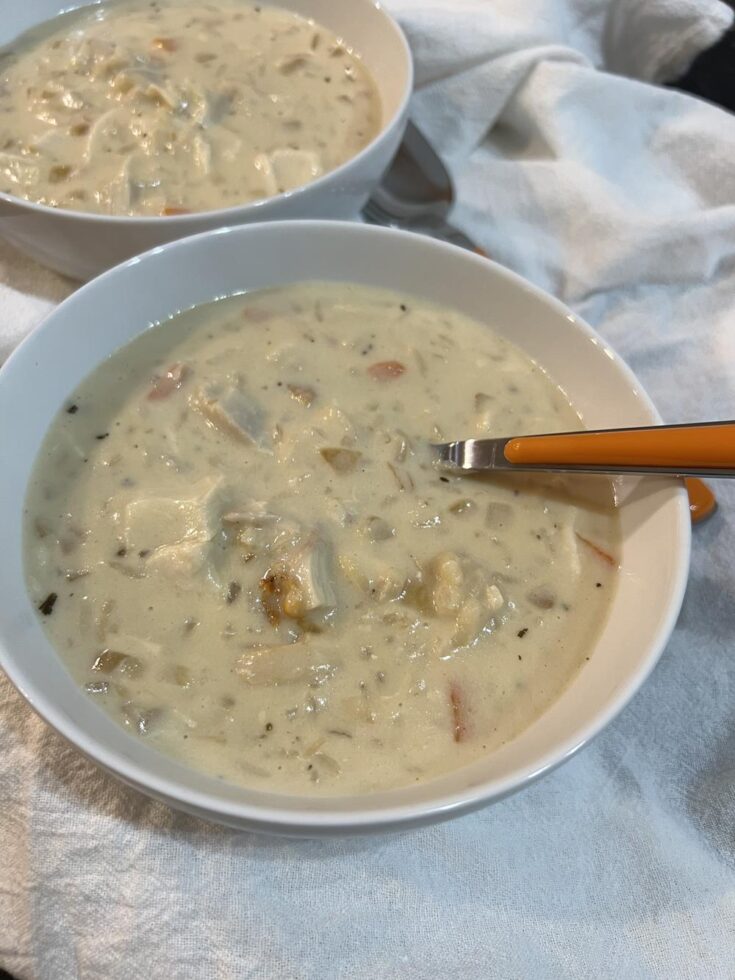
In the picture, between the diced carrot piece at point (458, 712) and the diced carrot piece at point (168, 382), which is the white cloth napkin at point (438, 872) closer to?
→ the diced carrot piece at point (458, 712)

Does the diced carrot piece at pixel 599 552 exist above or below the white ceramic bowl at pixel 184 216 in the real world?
below

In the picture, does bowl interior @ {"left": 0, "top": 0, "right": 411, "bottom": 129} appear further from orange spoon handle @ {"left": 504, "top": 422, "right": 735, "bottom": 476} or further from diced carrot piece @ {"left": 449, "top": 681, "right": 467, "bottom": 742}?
diced carrot piece @ {"left": 449, "top": 681, "right": 467, "bottom": 742}

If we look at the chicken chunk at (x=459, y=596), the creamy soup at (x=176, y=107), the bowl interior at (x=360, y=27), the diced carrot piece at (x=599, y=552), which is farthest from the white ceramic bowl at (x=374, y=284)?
the bowl interior at (x=360, y=27)

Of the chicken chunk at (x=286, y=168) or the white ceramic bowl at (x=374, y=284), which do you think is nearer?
the white ceramic bowl at (x=374, y=284)

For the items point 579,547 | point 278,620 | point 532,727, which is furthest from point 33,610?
point 579,547

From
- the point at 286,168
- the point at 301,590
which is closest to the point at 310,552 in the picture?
the point at 301,590

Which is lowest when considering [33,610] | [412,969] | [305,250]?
[412,969]

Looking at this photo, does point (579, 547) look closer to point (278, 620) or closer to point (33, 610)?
point (278, 620)

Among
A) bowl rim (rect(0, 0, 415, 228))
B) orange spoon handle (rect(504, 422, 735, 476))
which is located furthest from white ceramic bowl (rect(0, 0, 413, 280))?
orange spoon handle (rect(504, 422, 735, 476))
